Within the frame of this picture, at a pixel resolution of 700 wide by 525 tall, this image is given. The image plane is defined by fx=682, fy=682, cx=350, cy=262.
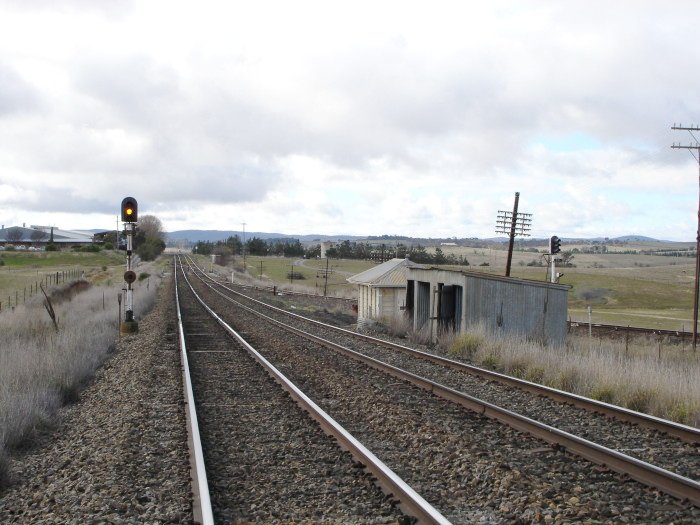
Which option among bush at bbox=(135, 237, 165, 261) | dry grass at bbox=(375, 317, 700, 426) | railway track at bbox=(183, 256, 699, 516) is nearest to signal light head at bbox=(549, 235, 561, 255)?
dry grass at bbox=(375, 317, 700, 426)

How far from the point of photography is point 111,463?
7324mm

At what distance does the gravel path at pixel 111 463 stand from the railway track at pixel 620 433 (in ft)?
13.9

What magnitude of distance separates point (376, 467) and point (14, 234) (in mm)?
192716

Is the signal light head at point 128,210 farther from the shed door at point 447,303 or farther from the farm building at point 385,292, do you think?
the farm building at point 385,292

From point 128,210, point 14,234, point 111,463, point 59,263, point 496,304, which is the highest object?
point 128,210

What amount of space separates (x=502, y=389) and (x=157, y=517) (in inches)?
287

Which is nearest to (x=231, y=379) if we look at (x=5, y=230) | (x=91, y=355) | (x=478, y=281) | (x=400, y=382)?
(x=400, y=382)

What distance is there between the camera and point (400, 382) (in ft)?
40.1

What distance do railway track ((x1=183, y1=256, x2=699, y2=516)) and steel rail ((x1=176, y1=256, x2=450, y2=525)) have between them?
2.29m

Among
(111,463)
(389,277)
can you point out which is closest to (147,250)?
(389,277)

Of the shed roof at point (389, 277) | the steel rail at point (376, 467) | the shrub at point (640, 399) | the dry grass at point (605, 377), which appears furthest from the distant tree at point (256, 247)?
the shrub at point (640, 399)

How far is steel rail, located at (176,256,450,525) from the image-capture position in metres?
5.50

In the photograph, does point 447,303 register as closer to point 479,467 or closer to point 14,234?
point 479,467

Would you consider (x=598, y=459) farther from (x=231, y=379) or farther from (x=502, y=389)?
(x=231, y=379)
